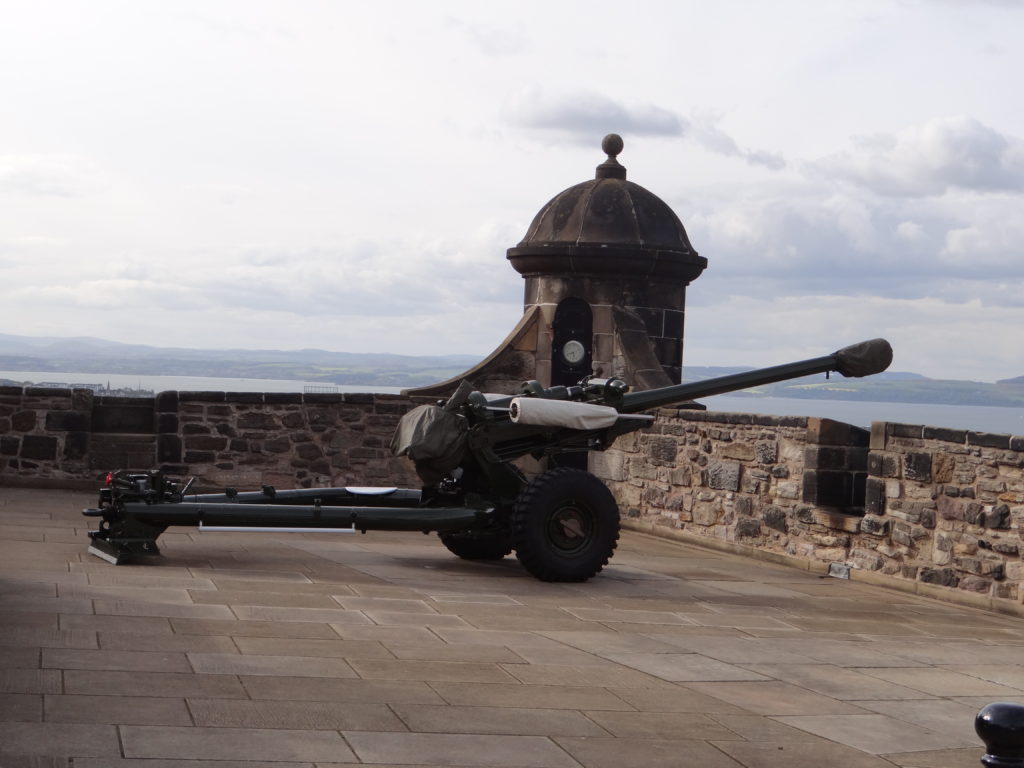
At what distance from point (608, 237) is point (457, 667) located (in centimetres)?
895

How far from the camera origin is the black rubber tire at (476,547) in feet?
29.4

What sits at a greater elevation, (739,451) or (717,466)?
(739,451)

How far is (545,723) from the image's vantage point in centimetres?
458

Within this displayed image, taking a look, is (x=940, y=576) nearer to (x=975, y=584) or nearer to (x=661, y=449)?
(x=975, y=584)

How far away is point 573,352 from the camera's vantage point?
14039mm

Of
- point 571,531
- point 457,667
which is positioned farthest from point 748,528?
point 457,667

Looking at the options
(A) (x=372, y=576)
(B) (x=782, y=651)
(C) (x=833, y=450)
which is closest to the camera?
(B) (x=782, y=651)

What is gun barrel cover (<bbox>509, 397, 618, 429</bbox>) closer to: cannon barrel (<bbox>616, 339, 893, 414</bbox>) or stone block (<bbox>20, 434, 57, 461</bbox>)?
cannon barrel (<bbox>616, 339, 893, 414</bbox>)

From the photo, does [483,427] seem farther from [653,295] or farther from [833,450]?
[653,295]

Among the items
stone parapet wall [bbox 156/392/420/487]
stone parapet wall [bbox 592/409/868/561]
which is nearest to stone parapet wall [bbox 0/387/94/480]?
stone parapet wall [bbox 156/392/420/487]

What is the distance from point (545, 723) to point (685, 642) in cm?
203

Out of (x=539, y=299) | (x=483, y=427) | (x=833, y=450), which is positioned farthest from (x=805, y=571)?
(x=539, y=299)

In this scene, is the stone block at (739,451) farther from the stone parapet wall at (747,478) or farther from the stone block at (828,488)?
the stone block at (828,488)

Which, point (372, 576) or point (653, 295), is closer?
point (372, 576)
